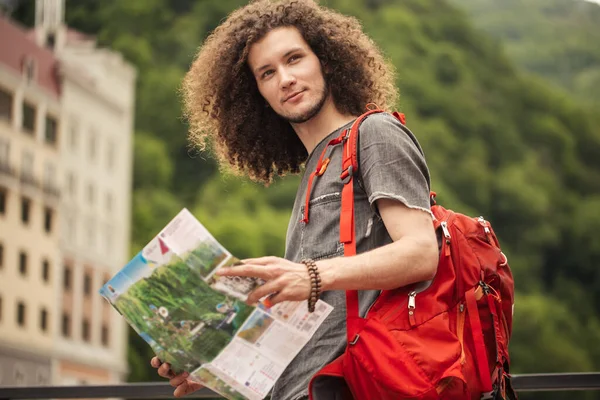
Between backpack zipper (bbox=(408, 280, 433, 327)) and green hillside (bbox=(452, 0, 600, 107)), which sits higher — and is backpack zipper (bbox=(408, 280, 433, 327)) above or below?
below

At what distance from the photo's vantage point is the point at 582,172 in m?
44.1

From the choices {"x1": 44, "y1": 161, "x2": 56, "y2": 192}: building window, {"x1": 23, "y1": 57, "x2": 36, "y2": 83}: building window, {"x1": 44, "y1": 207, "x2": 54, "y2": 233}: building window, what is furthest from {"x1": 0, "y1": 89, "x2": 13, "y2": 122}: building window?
{"x1": 44, "y1": 207, "x2": 54, "y2": 233}: building window

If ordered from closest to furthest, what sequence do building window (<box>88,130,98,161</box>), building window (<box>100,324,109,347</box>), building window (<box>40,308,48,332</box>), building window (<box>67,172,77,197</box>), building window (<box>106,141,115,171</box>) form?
building window (<box>40,308,48,332</box>), building window (<box>100,324,109,347</box>), building window (<box>67,172,77,197</box>), building window (<box>88,130,98,161</box>), building window (<box>106,141,115,171</box>)

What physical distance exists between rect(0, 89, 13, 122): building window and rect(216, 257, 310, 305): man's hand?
2543 centimetres

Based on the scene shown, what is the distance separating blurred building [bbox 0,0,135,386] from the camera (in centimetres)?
2531

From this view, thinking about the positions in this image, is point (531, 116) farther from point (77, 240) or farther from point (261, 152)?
point (261, 152)

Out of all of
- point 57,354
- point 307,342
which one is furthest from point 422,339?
point 57,354

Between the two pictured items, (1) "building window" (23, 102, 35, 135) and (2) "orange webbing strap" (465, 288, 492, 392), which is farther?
(1) "building window" (23, 102, 35, 135)

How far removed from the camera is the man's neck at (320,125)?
194 cm

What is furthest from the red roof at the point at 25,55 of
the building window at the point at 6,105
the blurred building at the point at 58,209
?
the building window at the point at 6,105

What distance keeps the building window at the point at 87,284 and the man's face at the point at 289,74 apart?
27391mm

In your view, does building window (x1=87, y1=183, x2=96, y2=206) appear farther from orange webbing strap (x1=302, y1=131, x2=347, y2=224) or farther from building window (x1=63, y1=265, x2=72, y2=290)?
orange webbing strap (x1=302, y1=131, x2=347, y2=224)

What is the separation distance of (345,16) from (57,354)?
2477 cm

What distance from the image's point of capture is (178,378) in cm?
187
